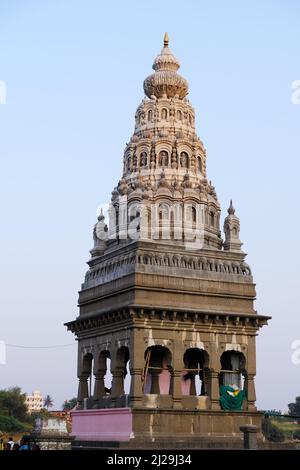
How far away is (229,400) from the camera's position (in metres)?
50.9

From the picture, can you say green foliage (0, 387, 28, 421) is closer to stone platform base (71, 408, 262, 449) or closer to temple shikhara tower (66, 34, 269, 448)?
temple shikhara tower (66, 34, 269, 448)

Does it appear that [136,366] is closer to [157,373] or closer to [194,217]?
[157,373]

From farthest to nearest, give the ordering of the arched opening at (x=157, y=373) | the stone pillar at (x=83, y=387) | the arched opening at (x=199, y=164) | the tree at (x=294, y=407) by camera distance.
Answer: the tree at (x=294, y=407)
the arched opening at (x=199, y=164)
the stone pillar at (x=83, y=387)
the arched opening at (x=157, y=373)

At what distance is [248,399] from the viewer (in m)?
51.2

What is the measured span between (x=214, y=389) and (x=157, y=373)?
352 centimetres

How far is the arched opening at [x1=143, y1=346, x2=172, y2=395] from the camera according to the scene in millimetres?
50475

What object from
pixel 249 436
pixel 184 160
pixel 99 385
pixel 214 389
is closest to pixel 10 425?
pixel 99 385

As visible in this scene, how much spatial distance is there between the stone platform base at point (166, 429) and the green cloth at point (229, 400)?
1.71ft

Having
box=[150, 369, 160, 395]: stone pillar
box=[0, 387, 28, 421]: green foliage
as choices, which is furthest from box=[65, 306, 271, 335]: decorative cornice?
box=[0, 387, 28, 421]: green foliage

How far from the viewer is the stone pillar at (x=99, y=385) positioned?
174 ft

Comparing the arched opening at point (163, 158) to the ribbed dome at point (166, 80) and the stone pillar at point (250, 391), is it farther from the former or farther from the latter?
the stone pillar at point (250, 391)

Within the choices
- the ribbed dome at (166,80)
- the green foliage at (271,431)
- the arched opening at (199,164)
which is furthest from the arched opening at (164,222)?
the green foliage at (271,431)
